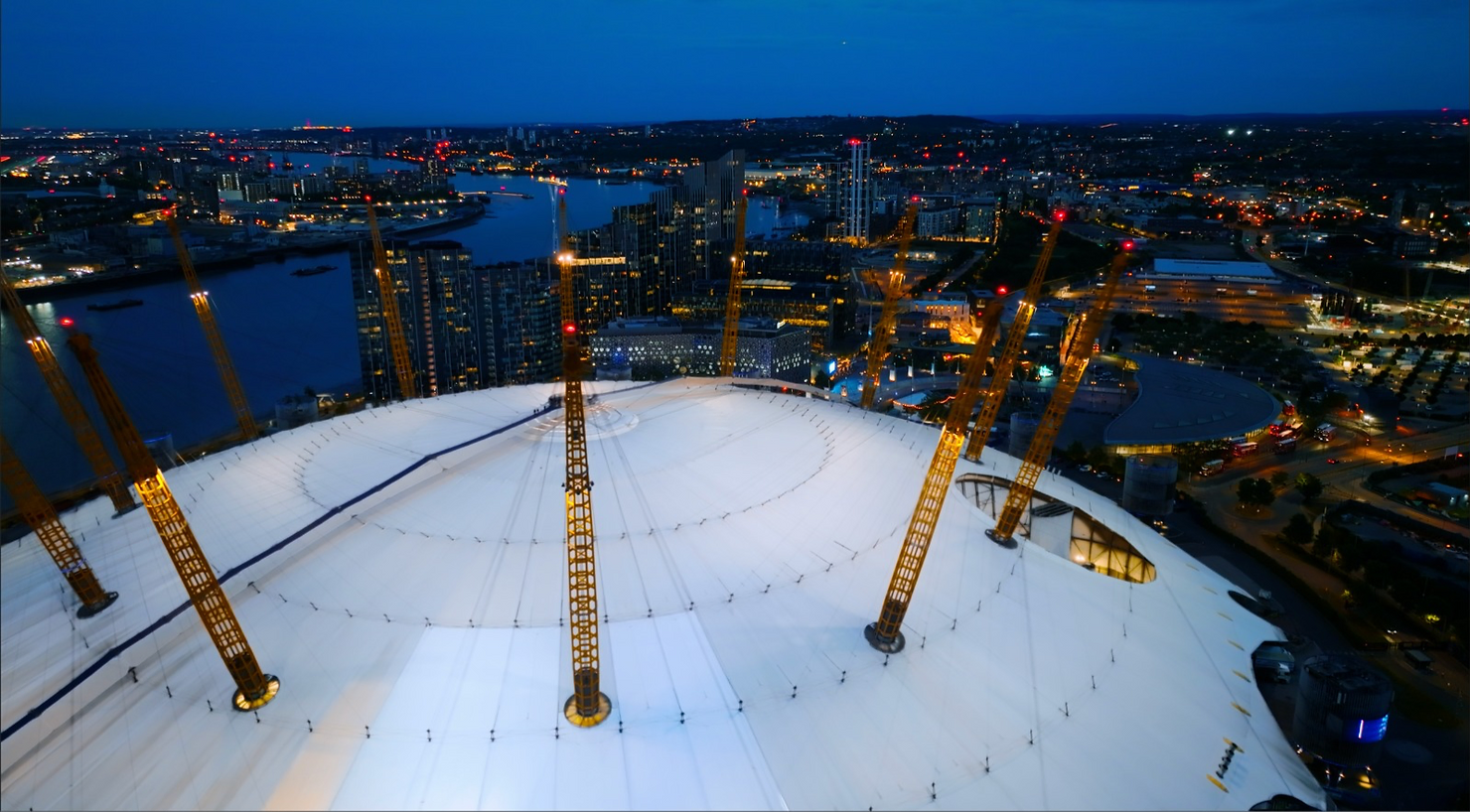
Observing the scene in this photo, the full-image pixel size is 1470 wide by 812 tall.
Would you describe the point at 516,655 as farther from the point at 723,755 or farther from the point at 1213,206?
the point at 1213,206

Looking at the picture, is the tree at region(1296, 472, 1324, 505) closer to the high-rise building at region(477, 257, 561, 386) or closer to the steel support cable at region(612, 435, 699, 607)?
the steel support cable at region(612, 435, 699, 607)

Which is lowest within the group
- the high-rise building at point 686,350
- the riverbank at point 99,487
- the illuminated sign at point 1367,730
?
the illuminated sign at point 1367,730

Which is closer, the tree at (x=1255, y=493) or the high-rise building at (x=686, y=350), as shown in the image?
the tree at (x=1255, y=493)

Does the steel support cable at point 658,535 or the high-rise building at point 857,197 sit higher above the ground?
the high-rise building at point 857,197

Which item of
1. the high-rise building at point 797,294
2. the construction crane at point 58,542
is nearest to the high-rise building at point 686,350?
the high-rise building at point 797,294

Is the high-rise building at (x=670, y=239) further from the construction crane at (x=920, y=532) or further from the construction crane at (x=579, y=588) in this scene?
the construction crane at (x=579, y=588)

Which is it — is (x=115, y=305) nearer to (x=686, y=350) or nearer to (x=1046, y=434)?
(x=686, y=350)

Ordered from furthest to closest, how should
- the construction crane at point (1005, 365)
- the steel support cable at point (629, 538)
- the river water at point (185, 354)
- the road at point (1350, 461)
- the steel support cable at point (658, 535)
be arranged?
1. the river water at point (185, 354)
2. the road at point (1350, 461)
3. the construction crane at point (1005, 365)
4. the steel support cable at point (658, 535)
5. the steel support cable at point (629, 538)
